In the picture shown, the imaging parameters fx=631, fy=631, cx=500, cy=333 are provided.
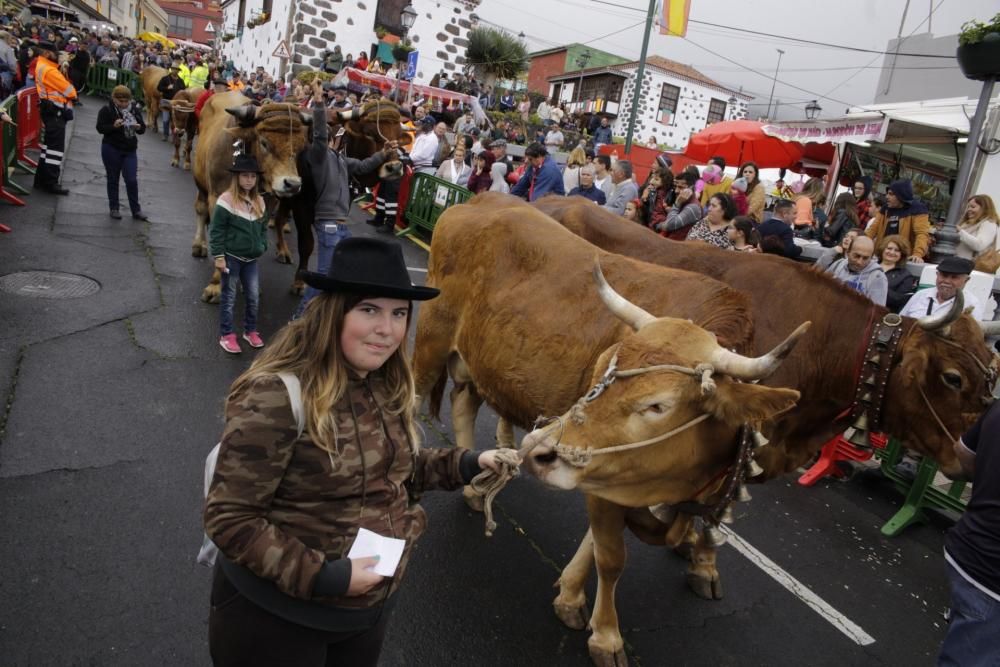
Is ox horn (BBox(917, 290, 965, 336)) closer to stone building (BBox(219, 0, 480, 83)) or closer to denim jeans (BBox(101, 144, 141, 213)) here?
denim jeans (BBox(101, 144, 141, 213))

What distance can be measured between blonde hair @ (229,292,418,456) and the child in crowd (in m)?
4.52

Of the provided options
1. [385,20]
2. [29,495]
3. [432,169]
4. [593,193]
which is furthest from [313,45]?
[29,495]

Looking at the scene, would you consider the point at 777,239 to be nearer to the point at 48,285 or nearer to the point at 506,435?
the point at 506,435

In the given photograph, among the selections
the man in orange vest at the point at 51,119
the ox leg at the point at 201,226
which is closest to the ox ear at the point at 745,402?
the ox leg at the point at 201,226

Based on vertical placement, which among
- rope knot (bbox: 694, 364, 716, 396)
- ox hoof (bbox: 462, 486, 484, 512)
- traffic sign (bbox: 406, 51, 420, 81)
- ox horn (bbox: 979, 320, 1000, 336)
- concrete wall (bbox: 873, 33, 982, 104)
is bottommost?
ox hoof (bbox: 462, 486, 484, 512)

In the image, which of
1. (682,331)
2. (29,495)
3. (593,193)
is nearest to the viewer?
(682,331)

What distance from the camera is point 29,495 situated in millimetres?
3699

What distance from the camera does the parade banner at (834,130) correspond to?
11.0 metres

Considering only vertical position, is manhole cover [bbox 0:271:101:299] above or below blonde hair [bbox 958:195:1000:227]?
below

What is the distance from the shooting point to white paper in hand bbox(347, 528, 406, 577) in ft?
5.81

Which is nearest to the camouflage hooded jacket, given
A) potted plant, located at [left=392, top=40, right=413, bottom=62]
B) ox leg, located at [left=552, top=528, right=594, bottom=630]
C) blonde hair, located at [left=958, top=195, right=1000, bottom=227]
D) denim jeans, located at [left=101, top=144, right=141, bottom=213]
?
ox leg, located at [left=552, top=528, right=594, bottom=630]

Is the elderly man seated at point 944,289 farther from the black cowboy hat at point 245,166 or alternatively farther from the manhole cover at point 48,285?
the manhole cover at point 48,285

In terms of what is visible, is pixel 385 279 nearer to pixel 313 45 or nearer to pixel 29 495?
pixel 29 495

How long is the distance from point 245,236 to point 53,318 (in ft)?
6.57
